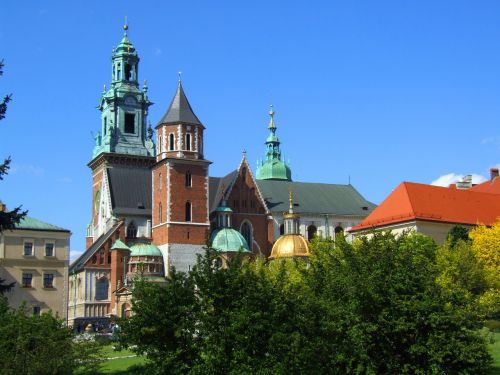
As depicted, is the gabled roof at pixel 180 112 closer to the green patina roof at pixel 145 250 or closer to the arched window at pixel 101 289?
the green patina roof at pixel 145 250

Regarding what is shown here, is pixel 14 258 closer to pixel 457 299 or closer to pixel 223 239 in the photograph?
pixel 223 239

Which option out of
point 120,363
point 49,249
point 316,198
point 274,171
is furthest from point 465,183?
point 120,363

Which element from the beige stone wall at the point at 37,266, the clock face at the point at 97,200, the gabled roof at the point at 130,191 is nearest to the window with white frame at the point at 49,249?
the beige stone wall at the point at 37,266

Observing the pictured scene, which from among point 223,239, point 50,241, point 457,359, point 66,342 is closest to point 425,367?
point 457,359

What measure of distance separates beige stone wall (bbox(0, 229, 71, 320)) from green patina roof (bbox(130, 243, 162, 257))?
9.64 m

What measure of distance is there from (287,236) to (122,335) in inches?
2060

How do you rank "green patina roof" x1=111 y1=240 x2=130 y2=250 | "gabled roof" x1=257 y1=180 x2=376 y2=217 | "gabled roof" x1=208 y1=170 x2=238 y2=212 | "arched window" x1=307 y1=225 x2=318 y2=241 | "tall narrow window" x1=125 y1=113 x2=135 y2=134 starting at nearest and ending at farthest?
"green patina roof" x1=111 y1=240 x2=130 y2=250
"gabled roof" x1=208 y1=170 x2=238 y2=212
"arched window" x1=307 y1=225 x2=318 y2=241
"gabled roof" x1=257 y1=180 x2=376 y2=217
"tall narrow window" x1=125 y1=113 x2=135 y2=134

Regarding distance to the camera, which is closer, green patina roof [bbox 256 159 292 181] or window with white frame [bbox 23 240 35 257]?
window with white frame [bbox 23 240 35 257]

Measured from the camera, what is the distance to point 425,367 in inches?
1062

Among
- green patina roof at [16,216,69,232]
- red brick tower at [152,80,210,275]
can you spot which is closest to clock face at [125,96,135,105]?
red brick tower at [152,80,210,275]

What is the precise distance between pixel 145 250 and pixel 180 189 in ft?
20.8

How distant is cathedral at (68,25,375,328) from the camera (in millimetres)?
71750

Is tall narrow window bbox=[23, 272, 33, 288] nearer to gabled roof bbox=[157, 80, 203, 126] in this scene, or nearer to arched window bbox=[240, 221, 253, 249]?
gabled roof bbox=[157, 80, 203, 126]

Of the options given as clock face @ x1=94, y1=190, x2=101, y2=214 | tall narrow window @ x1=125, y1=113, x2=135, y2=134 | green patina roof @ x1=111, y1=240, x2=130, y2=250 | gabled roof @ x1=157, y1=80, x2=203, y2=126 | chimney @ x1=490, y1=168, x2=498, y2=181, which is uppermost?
tall narrow window @ x1=125, y1=113, x2=135, y2=134
